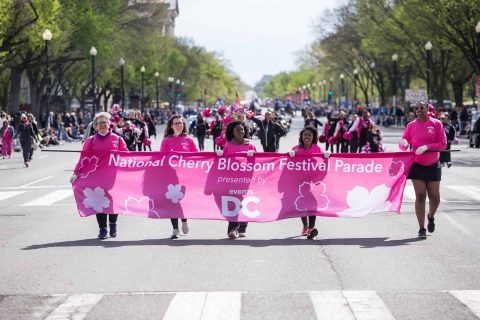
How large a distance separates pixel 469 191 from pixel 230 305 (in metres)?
14.1

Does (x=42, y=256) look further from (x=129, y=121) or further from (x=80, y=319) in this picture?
(x=129, y=121)

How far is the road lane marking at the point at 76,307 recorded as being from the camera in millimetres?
8484

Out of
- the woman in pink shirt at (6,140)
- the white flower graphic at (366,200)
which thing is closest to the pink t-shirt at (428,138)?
the white flower graphic at (366,200)

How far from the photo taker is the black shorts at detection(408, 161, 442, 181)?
1389 centimetres

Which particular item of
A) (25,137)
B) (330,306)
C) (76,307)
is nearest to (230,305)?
(330,306)

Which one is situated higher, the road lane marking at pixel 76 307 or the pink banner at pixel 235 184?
the pink banner at pixel 235 184

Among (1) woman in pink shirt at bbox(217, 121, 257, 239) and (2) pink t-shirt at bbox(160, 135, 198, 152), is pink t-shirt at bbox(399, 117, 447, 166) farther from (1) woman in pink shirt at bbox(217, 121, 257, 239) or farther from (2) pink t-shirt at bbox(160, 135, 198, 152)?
(2) pink t-shirt at bbox(160, 135, 198, 152)

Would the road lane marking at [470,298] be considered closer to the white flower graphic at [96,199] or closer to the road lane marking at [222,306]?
the road lane marking at [222,306]

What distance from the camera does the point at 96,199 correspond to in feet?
47.1

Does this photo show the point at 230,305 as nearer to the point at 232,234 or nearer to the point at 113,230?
the point at 232,234

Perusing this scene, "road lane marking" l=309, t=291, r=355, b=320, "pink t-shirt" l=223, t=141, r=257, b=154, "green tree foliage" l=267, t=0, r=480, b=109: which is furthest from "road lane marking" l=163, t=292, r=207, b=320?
"green tree foliage" l=267, t=0, r=480, b=109

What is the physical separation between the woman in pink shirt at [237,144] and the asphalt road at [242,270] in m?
0.25

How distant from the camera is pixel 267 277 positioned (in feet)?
34.4

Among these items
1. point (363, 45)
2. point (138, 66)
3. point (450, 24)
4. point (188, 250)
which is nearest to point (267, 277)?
point (188, 250)
